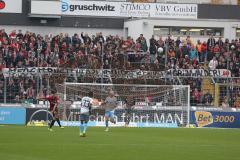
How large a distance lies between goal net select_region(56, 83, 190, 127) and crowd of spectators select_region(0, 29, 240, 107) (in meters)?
1.64

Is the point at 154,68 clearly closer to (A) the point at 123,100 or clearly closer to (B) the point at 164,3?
(A) the point at 123,100

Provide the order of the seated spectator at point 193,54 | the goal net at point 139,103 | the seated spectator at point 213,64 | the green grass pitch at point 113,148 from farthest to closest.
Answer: the seated spectator at point 193,54 → the seated spectator at point 213,64 → the goal net at point 139,103 → the green grass pitch at point 113,148

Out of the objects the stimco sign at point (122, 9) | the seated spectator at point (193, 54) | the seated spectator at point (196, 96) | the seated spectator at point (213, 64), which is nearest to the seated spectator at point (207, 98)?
the seated spectator at point (196, 96)

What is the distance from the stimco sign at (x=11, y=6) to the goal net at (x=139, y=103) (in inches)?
569

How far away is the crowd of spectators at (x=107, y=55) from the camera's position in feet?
163

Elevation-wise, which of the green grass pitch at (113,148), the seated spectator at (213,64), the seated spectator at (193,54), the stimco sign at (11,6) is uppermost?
the stimco sign at (11,6)

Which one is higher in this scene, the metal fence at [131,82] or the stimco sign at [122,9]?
the stimco sign at [122,9]

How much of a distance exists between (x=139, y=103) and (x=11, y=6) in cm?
1696

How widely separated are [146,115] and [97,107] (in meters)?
3.51

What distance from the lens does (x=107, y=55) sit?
171 ft

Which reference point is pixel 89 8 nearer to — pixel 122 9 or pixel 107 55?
pixel 122 9

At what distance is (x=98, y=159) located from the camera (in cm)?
2312

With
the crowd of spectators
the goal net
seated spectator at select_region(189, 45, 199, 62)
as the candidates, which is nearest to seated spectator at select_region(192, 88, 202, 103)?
the crowd of spectators

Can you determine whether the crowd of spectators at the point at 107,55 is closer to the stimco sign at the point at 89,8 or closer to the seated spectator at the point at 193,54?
the seated spectator at the point at 193,54
